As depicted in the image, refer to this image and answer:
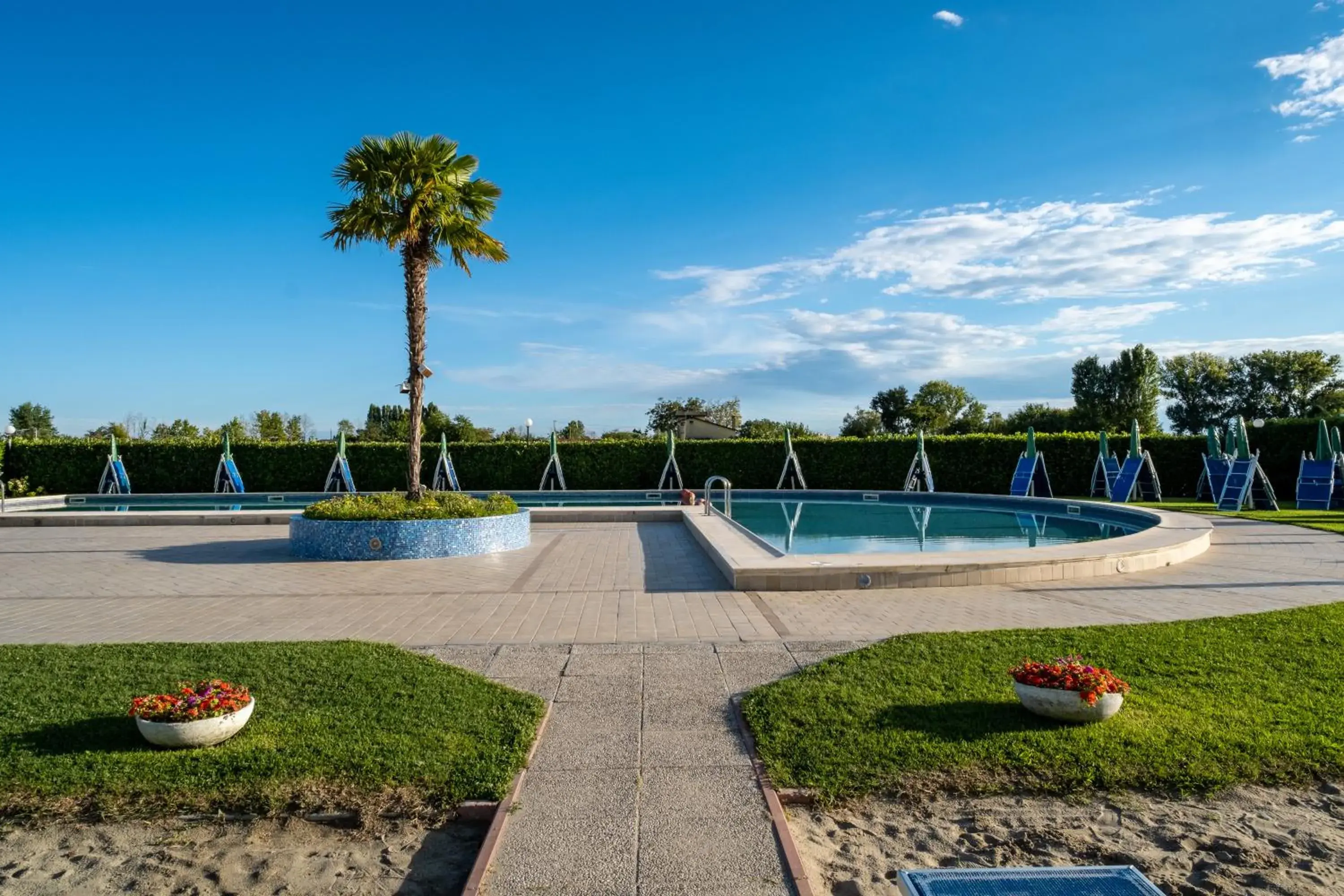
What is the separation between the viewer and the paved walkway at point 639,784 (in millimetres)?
2564

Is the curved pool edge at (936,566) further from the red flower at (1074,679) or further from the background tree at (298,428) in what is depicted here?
the background tree at (298,428)

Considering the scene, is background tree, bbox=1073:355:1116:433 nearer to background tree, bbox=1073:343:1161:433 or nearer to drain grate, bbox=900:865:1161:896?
background tree, bbox=1073:343:1161:433

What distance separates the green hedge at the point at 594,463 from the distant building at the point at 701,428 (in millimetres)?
36907

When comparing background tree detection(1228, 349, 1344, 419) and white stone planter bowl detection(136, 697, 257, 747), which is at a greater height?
background tree detection(1228, 349, 1344, 419)

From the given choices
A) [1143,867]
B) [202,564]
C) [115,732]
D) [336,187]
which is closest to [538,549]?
[202,564]

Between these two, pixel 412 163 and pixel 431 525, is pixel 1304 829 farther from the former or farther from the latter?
pixel 412 163

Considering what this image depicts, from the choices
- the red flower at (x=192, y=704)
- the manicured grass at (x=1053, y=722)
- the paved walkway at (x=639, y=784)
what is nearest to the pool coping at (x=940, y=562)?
Answer: the manicured grass at (x=1053, y=722)

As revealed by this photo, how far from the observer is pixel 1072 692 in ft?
12.3

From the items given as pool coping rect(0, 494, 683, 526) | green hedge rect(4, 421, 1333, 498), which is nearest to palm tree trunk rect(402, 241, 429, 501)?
pool coping rect(0, 494, 683, 526)

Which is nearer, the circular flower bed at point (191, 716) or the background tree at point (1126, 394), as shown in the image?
the circular flower bed at point (191, 716)

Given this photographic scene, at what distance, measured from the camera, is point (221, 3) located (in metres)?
9.84

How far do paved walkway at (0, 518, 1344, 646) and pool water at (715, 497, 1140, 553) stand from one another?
255 centimetres

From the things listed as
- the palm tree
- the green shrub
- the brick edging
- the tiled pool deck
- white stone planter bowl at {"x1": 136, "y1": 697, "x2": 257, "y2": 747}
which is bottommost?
the brick edging

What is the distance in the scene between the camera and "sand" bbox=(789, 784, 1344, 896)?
266 centimetres
